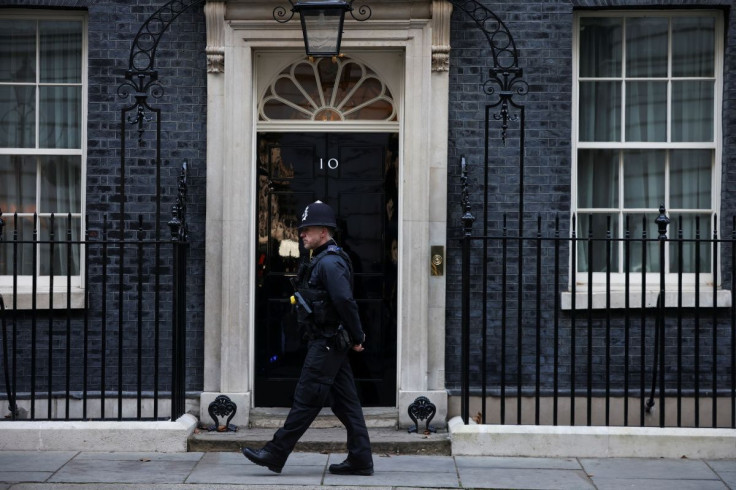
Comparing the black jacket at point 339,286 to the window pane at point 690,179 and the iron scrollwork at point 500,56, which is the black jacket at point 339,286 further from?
the window pane at point 690,179

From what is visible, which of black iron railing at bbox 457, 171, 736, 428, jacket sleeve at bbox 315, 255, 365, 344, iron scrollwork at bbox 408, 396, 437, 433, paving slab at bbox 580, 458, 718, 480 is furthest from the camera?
black iron railing at bbox 457, 171, 736, 428

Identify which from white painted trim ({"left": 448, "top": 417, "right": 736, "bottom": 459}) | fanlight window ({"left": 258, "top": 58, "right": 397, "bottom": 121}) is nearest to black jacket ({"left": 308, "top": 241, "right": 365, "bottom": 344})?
white painted trim ({"left": 448, "top": 417, "right": 736, "bottom": 459})

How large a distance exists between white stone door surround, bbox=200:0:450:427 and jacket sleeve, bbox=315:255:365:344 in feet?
5.29

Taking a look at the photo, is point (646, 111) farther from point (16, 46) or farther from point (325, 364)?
point (16, 46)

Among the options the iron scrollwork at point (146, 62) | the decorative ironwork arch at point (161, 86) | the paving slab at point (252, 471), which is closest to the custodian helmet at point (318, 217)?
the decorative ironwork arch at point (161, 86)

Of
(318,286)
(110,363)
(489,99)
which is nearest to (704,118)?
(489,99)

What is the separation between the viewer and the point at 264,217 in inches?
367

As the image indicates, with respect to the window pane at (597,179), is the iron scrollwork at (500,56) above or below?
above

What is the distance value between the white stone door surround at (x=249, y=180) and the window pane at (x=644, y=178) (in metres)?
1.64

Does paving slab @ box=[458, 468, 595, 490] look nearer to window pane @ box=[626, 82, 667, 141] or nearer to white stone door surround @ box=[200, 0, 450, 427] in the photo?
white stone door surround @ box=[200, 0, 450, 427]

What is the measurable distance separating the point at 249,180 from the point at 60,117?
1.77m

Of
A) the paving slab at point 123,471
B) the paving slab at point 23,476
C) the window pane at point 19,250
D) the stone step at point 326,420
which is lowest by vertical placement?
the paving slab at point 123,471

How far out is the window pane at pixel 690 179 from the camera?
9.48 metres

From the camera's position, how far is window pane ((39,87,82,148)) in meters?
9.48
